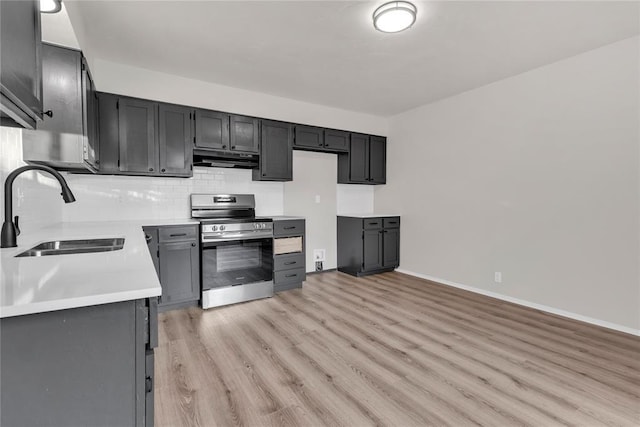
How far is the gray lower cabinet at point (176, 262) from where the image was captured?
128 inches

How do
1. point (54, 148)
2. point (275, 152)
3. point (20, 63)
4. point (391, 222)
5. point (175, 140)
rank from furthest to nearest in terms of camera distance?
point (391, 222)
point (275, 152)
point (175, 140)
point (54, 148)
point (20, 63)

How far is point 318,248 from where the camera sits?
16.5ft

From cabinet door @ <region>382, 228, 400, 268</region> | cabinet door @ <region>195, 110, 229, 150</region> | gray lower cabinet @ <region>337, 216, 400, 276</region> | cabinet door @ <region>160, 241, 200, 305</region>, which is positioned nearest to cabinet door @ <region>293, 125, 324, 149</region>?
cabinet door @ <region>195, 110, 229, 150</region>

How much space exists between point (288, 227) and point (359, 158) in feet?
6.04

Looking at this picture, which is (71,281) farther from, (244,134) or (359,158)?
(359,158)

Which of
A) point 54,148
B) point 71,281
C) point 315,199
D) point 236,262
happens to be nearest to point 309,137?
point 315,199

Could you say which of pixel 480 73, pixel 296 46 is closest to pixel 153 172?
pixel 296 46

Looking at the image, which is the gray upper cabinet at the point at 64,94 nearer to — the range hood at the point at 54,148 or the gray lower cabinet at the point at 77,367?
the range hood at the point at 54,148

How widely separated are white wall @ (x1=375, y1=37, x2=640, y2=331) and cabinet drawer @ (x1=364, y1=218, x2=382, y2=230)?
60 centimetres

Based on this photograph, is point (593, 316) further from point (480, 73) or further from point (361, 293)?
point (480, 73)

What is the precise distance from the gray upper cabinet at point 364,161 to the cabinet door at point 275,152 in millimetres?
1080

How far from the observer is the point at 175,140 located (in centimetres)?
356

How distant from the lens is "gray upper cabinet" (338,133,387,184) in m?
5.04

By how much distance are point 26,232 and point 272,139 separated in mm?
2805
